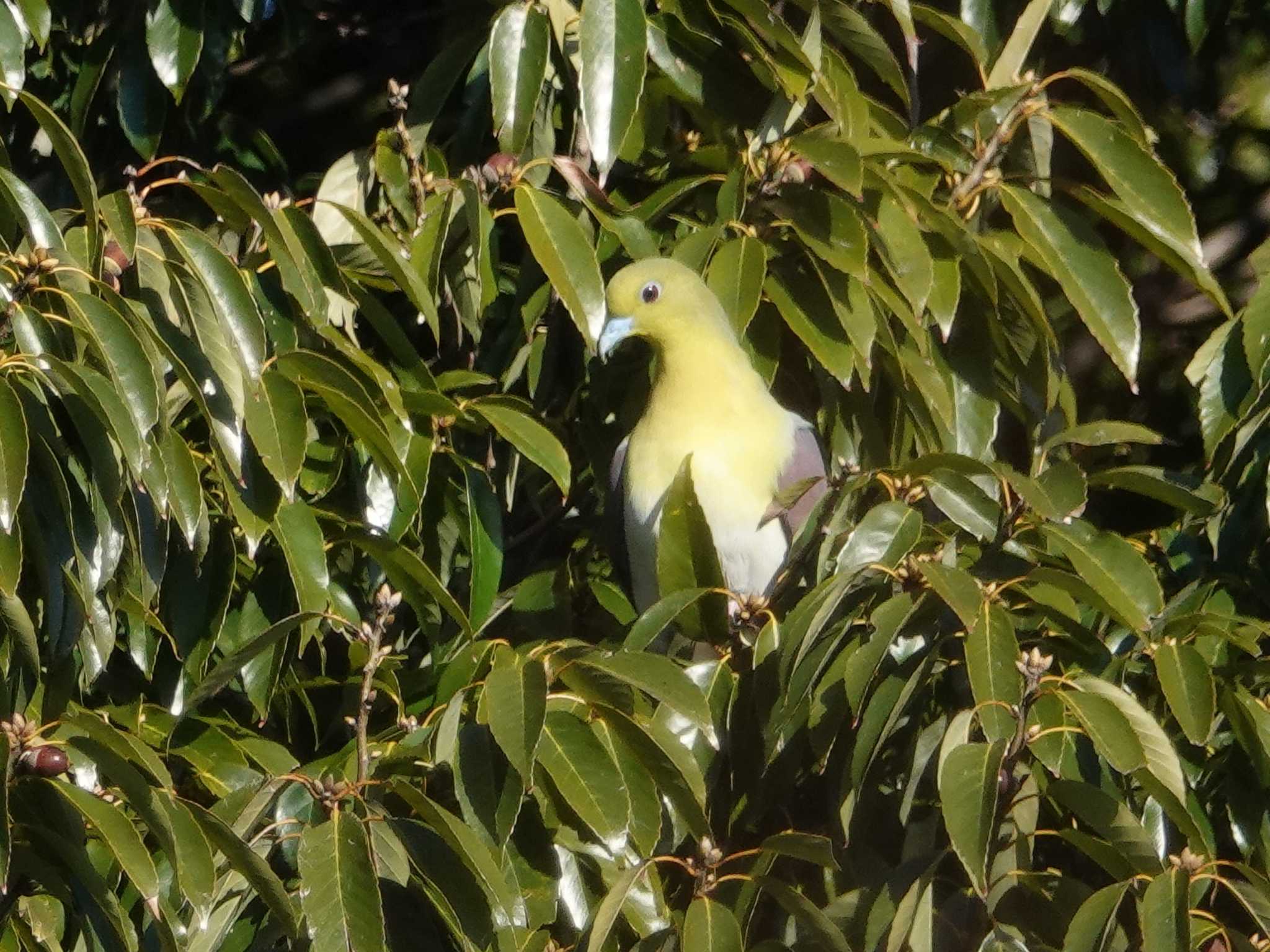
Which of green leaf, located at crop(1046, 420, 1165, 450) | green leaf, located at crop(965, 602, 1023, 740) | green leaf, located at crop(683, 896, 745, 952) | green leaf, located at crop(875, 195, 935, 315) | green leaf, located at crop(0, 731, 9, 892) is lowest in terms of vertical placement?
green leaf, located at crop(683, 896, 745, 952)

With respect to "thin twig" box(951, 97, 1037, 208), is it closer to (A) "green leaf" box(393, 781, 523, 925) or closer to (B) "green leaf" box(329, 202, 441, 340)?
(B) "green leaf" box(329, 202, 441, 340)

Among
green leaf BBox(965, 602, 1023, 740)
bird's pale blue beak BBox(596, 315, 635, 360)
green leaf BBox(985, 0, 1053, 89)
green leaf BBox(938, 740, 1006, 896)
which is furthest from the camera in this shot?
bird's pale blue beak BBox(596, 315, 635, 360)

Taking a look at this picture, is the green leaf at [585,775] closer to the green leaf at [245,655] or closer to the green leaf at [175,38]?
the green leaf at [245,655]

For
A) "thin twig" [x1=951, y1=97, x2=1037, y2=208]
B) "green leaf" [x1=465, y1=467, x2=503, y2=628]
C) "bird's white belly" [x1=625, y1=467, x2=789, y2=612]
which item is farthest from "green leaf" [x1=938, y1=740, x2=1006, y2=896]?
"bird's white belly" [x1=625, y1=467, x2=789, y2=612]

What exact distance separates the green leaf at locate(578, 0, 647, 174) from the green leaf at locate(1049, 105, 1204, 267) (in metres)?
0.76

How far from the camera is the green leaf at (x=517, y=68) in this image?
3150 mm

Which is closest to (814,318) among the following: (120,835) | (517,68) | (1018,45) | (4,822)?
(517,68)

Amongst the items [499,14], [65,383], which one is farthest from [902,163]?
[65,383]

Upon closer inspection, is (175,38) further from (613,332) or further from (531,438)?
(531,438)

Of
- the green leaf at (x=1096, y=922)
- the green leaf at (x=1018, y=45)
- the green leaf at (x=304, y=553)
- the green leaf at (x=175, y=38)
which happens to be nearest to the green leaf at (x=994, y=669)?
the green leaf at (x=1096, y=922)

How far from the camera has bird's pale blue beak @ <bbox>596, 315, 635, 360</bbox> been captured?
3.98 meters

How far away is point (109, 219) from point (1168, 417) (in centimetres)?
Answer: 310

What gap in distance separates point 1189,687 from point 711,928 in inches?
33.0

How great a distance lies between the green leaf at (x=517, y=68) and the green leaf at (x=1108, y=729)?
4.73 ft
